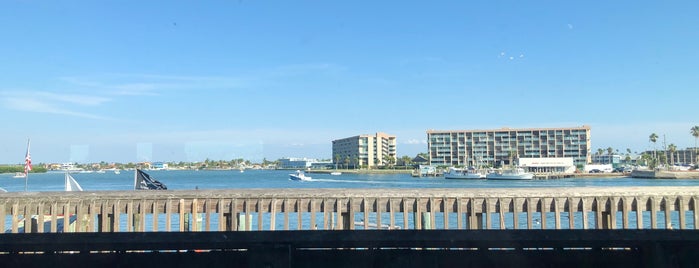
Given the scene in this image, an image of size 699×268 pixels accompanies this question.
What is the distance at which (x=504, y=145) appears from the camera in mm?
188250

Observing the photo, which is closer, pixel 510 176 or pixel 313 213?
pixel 313 213

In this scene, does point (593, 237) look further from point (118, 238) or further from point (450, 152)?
point (450, 152)

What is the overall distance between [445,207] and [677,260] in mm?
9962

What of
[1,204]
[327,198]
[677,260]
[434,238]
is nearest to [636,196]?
[327,198]

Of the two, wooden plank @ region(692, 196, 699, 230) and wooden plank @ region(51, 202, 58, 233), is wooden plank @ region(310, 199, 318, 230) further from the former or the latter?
wooden plank @ region(692, 196, 699, 230)

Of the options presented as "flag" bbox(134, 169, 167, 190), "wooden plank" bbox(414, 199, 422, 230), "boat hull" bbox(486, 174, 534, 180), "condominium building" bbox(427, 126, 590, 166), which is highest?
"condominium building" bbox(427, 126, 590, 166)

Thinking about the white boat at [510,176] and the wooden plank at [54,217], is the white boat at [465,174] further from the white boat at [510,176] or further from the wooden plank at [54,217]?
the wooden plank at [54,217]

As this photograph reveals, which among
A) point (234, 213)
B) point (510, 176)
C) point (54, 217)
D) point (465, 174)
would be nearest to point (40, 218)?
point (54, 217)

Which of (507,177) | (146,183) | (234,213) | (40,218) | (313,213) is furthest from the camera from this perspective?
(507,177)

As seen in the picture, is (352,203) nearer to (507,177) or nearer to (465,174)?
(507,177)

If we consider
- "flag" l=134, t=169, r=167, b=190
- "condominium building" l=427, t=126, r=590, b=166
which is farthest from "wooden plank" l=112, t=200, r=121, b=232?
"condominium building" l=427, t=126, r=590, b=166

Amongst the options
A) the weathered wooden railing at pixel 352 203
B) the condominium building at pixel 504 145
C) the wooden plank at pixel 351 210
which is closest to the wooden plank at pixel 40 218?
the weathered wooden railing at pixel 352 203

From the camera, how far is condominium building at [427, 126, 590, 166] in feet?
594

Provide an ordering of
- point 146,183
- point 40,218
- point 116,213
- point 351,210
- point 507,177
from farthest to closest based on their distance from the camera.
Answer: point 507,177 < point 146,183 < point 351,210 < point 116,213 < point 40,218
